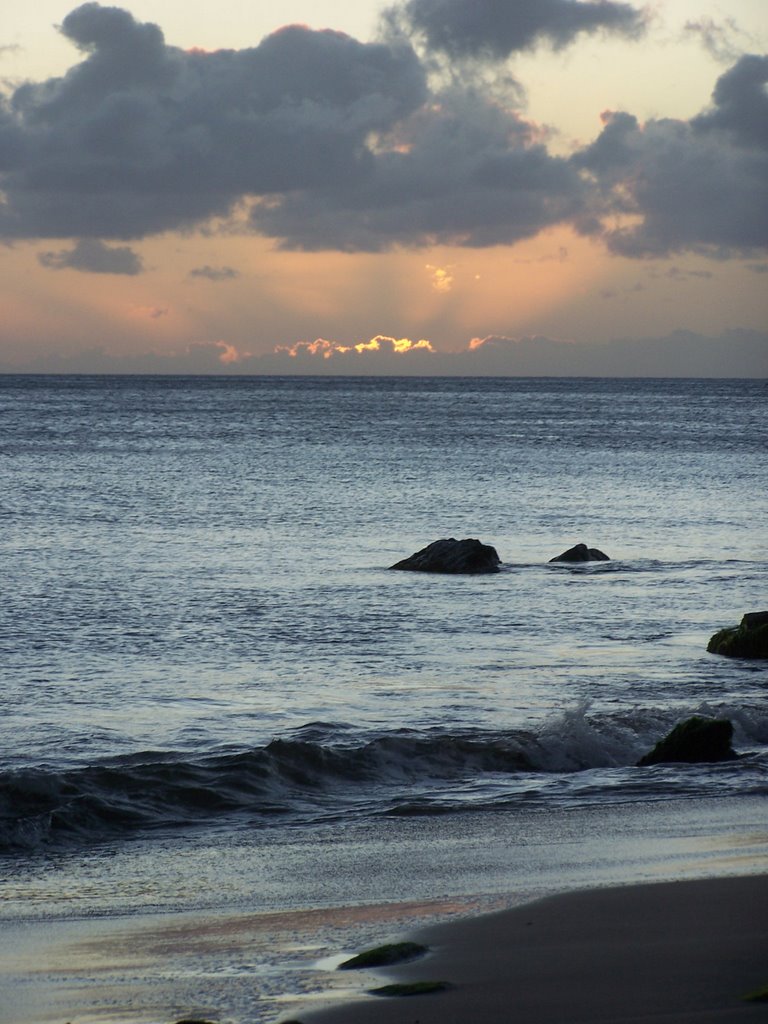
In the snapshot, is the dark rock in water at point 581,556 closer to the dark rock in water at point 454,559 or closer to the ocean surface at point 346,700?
the ocean surface at point 346,700

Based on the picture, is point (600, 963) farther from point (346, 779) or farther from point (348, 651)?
point (348, 651)

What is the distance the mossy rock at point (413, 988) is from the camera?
6.39 meters

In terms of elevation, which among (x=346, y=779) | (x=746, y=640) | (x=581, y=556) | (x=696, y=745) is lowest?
(x=346, y=779)

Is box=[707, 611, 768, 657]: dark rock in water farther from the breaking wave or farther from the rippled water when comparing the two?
the breaking wave

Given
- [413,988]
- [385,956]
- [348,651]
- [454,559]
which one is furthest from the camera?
[454,559]

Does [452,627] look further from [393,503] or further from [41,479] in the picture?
[41,479]

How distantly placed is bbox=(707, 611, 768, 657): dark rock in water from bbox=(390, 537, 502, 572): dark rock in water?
8609 mm

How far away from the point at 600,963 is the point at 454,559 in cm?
1981

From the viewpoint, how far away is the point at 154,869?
9.50 m

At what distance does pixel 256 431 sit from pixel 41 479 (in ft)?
162

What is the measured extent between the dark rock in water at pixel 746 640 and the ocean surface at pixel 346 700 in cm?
33

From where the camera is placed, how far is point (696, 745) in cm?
1260

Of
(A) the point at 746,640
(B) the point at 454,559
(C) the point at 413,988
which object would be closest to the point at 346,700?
(A) the point at 746,640

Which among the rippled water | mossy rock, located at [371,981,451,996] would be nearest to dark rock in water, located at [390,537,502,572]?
the rippled water
